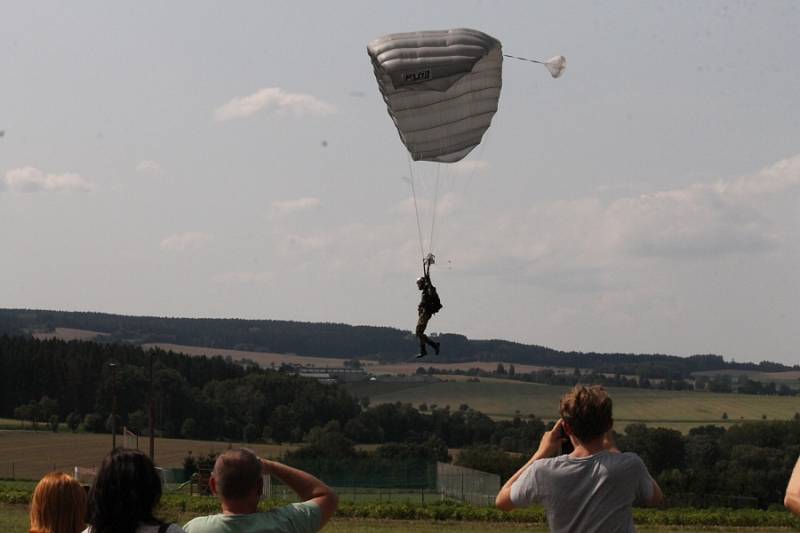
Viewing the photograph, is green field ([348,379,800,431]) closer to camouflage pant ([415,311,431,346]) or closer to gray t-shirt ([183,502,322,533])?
camouflage pant ([415,311,431,346])

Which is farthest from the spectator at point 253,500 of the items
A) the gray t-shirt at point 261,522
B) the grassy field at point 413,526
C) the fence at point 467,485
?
the fence at point 467,485

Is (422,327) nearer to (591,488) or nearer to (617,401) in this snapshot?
(591,488)

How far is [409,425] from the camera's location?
11169 cm

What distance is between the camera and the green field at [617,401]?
117 meters

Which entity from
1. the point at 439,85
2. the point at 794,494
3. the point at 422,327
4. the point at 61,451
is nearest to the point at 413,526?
the point at 422,327

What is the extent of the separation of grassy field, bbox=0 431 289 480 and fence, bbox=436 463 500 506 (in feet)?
83.7

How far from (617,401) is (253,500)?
12372 centimetres

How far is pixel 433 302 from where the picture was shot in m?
20.6

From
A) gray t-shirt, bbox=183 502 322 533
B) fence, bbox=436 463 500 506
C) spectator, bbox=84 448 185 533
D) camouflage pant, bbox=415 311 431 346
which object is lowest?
fence, bbox=436 463 500 506

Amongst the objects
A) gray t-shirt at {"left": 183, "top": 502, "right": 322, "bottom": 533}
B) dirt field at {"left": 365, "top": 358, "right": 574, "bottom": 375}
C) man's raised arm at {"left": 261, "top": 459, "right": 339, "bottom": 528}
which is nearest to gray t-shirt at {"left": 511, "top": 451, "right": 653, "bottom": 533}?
man's raised arm at {"left": 261, "top": 459, "right": 339, "bottom": 528}

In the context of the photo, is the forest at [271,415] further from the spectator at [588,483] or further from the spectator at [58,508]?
the spectator at [58,508]

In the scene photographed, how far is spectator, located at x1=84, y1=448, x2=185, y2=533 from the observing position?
4770 millimetres

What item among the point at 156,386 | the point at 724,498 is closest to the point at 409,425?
the point at 156,386

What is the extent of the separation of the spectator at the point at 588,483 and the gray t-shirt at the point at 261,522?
34.1 inches
